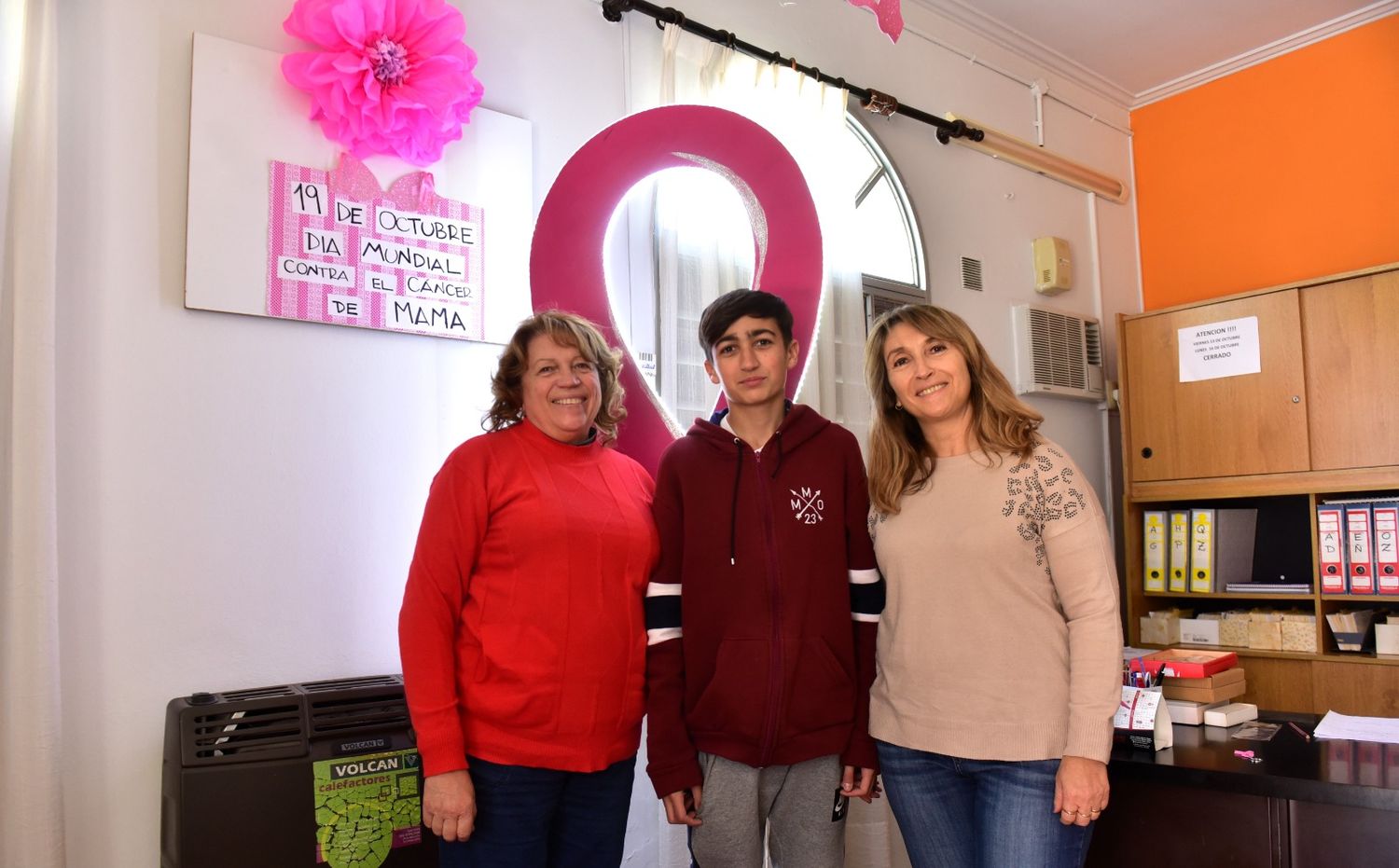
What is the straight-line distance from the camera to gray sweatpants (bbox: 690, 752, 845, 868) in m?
1.61

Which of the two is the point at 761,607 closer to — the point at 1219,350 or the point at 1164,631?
the point at 1164,631

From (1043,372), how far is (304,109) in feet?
8.87

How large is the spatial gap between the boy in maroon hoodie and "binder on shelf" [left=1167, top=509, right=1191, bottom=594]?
2337mm

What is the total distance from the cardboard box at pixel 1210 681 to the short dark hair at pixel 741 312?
1.21m

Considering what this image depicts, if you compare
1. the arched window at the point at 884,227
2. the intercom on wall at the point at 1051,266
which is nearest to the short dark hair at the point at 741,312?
the arched window at the point at 884,227

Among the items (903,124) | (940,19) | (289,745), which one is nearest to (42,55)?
(289,745)

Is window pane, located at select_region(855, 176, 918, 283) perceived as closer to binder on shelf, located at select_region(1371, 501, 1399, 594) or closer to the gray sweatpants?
binder on shelf, located at select_region(1371, 501, 1399, 594)

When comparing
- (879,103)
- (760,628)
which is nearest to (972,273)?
(879,103)

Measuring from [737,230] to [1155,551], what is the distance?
2068 millimetres

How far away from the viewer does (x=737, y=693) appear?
63.3 inches

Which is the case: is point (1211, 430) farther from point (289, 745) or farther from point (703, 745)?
point (289, 745)

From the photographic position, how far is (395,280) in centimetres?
215

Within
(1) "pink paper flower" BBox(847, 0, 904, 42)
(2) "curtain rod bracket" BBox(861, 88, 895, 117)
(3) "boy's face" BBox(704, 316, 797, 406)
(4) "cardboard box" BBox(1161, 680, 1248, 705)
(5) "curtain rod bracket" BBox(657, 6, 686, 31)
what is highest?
(5) "curtain rod bracket" BBox(657, 6, 686, 31)

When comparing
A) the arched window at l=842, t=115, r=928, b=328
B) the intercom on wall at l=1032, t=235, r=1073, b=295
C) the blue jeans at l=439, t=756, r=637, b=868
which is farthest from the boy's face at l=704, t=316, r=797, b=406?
the intercom on wall at l=1032, t=235, r=1073, b=295
